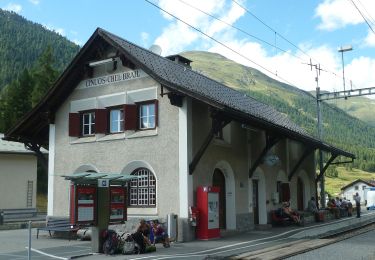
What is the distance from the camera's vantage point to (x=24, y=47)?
121125mm

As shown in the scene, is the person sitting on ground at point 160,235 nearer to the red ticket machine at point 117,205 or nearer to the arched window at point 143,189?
the red ticket machine at point 117,205

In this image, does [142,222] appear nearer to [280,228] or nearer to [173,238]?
[173,238]

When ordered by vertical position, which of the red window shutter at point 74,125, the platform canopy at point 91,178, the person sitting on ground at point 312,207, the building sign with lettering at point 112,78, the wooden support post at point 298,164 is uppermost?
the building sign with lettering at point 112,78

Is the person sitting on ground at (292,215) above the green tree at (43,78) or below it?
below

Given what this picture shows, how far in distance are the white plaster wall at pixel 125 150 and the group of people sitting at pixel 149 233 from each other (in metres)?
1.33

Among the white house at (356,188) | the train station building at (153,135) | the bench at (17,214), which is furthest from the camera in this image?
the white house at (356,188)

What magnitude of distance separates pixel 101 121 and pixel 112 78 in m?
1.70

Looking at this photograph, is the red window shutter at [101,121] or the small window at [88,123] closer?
the red window shutter at [101,121]

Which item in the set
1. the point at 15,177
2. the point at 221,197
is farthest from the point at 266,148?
the point at 15,177

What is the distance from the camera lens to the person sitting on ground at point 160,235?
14.5m

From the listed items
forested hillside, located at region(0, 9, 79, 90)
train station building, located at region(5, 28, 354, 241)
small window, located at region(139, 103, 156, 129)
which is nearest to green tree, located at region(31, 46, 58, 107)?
train station building, located at region(5, 28, 354, 241)

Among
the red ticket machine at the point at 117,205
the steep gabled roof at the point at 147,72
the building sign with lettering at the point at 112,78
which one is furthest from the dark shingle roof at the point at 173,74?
the red ticket machine at the point at 117,205

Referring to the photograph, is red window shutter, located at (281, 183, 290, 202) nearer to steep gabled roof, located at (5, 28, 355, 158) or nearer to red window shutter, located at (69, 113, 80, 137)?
steep gabled roof, located at (5, 28, 355, 158)

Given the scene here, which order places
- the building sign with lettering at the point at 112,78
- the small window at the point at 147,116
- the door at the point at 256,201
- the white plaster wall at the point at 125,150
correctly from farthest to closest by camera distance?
the door at the point at 256,201 < the building sign with lettering at the point at 112,78 < the small window at the point at 147,116 < the white plaster wall at the point at 125,150
